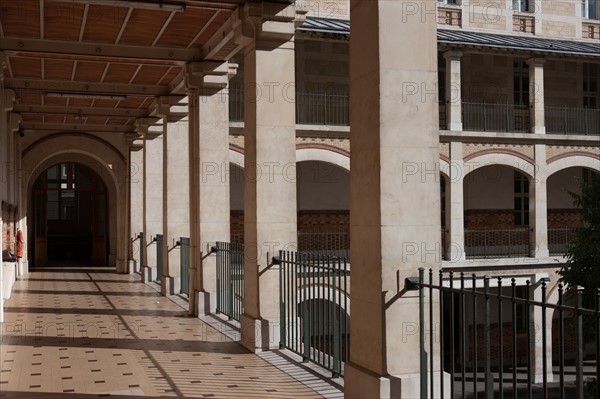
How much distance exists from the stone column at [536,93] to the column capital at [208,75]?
14.6 m

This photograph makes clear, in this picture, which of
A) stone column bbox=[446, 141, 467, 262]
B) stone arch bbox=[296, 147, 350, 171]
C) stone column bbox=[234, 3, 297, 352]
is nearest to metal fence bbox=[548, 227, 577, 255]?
stone column bbox=[446, 141, 467, 262]

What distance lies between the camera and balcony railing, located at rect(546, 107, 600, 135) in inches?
1038

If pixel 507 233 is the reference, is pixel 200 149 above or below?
above

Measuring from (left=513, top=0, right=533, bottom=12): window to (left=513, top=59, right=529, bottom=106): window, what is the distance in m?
1.81

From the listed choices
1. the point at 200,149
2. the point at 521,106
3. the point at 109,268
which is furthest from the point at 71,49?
the point at 521,106

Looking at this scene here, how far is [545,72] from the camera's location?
87.6 feet

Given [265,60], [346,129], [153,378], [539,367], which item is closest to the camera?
[153,378]

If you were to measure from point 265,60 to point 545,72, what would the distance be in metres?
20.3

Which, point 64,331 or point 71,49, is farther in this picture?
point 71,49

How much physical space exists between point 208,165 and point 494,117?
641 inches

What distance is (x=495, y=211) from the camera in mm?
26219

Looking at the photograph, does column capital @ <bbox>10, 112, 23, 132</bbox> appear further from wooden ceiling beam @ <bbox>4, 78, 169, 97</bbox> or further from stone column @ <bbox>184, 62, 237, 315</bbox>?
stone column @ <bbox>184, 62, 237, 315</bbox>

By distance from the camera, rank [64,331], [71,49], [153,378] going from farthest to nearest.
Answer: [71,49]
[64,331]
[153,378]

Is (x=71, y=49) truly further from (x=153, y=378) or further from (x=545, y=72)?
(x=545, y=72)
